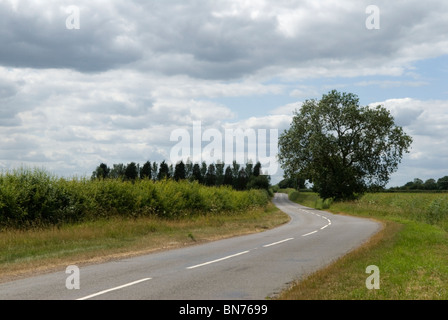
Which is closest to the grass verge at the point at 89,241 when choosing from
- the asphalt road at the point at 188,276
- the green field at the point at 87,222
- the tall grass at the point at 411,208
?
the green field at the point at 87,222

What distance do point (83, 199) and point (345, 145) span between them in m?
53.4

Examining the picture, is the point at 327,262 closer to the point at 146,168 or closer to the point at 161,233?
the point at 161,233

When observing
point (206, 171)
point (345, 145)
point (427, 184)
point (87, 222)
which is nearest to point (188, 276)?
point (87, 222)

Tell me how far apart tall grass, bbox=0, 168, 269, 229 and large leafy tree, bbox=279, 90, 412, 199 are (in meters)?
37.5

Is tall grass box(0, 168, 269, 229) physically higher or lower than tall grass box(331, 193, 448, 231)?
higher

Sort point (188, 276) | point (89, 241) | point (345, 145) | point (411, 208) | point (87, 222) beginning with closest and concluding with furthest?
point (188, 276)
point (89, 241)
point (87, 222)
point (411, 208)
point (345, 145)

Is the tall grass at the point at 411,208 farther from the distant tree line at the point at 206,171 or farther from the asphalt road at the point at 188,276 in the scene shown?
the distant tree line at the point at 206,171

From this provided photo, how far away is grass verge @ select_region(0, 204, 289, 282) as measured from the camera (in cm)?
1551

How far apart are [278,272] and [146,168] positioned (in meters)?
131

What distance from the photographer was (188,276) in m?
12.2

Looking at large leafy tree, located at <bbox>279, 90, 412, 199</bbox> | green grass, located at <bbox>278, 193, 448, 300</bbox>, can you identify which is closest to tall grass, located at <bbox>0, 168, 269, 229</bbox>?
green grass, located at <bbox>278, 193, 448, 300</bbox>

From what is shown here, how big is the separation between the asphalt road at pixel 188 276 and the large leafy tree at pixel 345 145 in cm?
5491

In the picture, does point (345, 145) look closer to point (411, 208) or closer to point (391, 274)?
point (411, 208)

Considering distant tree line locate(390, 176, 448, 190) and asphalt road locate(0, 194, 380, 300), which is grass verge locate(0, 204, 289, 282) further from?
distant tree line locate(390, 176, 448, 190)
